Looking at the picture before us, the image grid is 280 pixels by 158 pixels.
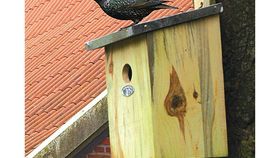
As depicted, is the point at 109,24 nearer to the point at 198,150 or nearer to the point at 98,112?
the point at 98,112

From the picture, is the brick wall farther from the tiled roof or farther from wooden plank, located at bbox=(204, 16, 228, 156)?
wooden plank, located at bbox=(204, 16, 228, 156)

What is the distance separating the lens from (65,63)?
270 inches

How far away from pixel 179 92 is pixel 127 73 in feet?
0.79

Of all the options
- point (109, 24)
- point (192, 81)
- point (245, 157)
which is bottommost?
point (245, 157)

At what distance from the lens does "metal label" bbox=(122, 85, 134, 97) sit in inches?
116

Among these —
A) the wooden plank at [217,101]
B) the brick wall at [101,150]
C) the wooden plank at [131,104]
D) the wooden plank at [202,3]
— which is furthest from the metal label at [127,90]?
the brick wall at [101,150]

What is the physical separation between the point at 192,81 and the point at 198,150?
233 millimetres

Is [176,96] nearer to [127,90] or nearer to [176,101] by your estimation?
[176,101]

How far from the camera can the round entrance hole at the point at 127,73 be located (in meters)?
3.01

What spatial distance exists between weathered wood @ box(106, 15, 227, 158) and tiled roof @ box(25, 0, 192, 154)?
2703 mm

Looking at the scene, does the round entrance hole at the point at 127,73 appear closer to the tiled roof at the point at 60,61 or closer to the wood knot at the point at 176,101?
the wood knot at the point at 176,101

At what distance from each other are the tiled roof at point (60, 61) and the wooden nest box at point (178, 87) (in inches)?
106

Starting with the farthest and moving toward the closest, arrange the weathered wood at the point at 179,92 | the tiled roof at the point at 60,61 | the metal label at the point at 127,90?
the tiled roof at the point at 60,61, the metal label at the point at 127,90, the weathered wood at the point at 179,92

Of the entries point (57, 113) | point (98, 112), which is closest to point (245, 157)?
point (98, 112)
